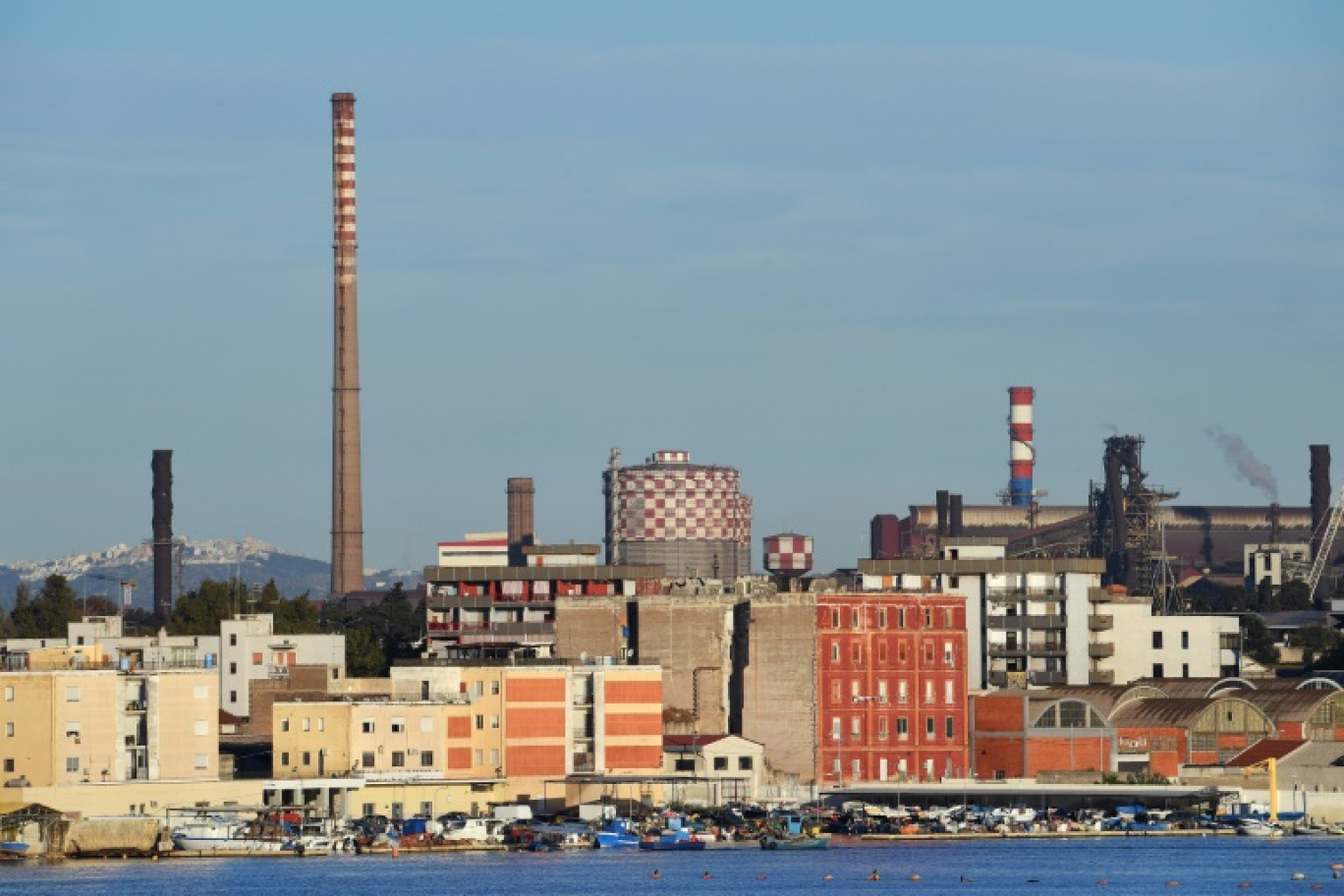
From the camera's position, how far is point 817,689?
137125 mm

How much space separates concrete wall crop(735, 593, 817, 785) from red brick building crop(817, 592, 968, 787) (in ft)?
1.45

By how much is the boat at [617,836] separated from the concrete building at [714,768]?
7262mm

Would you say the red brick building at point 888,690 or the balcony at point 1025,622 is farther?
the balcony at point 1025,622

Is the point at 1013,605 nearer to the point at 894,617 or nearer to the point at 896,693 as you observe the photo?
the point at 894,617

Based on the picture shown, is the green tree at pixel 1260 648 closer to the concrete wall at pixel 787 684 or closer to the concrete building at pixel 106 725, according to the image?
the concrete wall at pixel 787 684

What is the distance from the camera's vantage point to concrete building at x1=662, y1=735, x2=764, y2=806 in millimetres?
131500

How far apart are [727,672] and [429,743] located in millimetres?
20721

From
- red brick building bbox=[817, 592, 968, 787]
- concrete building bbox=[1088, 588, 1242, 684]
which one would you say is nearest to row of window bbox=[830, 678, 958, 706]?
red brick building bbox=[817, 592, 968, 787]

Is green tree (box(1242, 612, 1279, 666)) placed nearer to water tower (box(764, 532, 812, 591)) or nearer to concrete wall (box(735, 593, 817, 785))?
water tower (box(764, 532, 812, 591))

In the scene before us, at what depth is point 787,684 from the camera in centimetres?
13738

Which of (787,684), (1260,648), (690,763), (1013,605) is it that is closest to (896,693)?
(787,684)

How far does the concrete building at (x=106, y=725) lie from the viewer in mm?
117250

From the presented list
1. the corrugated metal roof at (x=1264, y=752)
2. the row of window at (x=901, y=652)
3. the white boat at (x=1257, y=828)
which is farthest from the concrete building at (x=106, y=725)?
the corrugated metal roof at (x=1264, y=752)

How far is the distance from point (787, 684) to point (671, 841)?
55.9 feet
